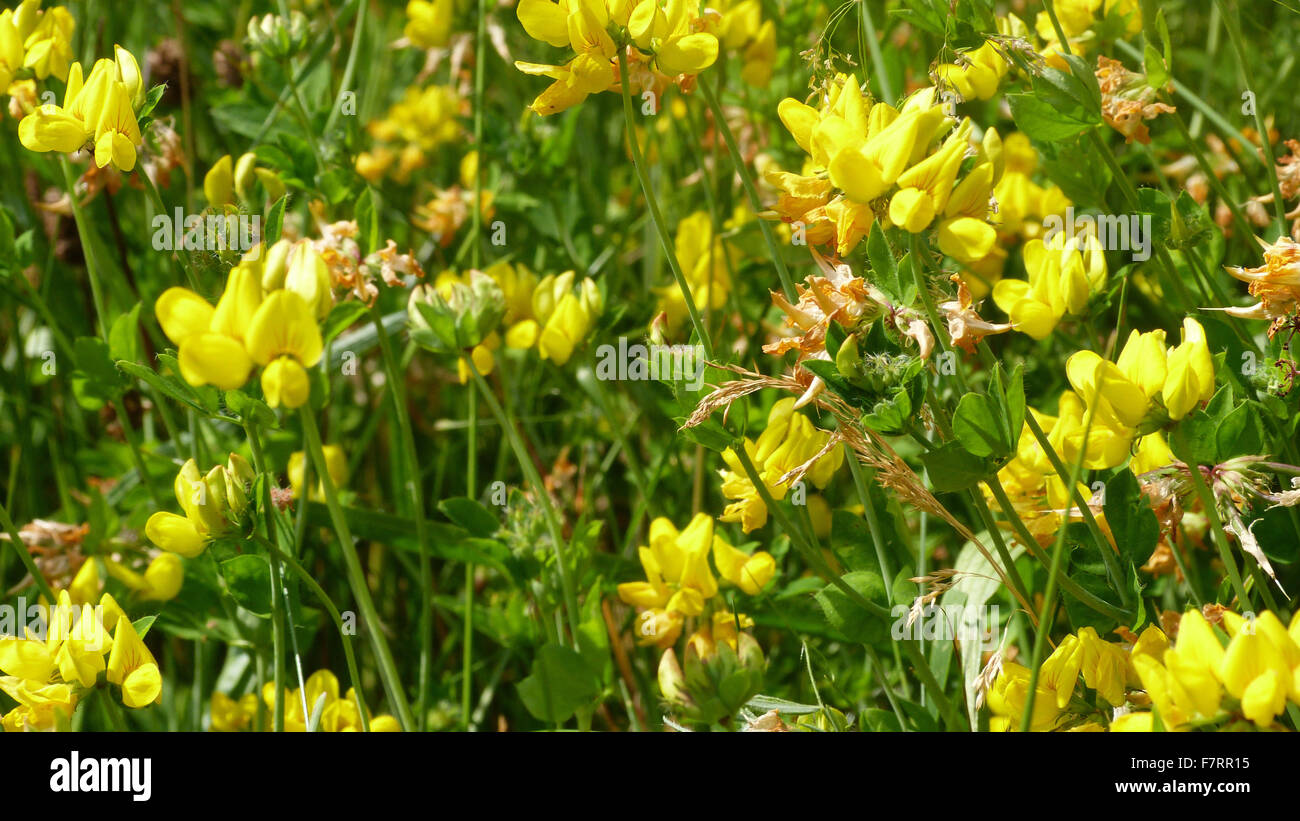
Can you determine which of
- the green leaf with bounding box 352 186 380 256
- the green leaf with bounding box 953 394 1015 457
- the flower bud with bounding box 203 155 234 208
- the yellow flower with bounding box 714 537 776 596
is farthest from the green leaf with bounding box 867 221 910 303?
the flower bud with bounding box 203 155 234 208

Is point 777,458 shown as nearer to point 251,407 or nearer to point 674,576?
point 674,576

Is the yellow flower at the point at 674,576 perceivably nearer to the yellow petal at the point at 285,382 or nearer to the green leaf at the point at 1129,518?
the green leaf at the point at 1129,518

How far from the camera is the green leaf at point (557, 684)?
4.44 feet

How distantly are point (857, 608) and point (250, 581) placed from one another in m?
0.69

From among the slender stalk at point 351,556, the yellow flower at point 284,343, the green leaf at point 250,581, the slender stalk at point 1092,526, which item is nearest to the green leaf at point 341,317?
the slender stalk at point 351,556

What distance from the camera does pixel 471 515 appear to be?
156 cm

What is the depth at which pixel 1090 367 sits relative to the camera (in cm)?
108

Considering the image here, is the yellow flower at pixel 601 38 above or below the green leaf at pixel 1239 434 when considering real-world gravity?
above

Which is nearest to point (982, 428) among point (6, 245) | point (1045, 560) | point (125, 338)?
point (1045, 560)

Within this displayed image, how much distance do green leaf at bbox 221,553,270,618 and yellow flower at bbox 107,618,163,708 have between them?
0.14m

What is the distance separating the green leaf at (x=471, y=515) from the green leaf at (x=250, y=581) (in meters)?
0.26

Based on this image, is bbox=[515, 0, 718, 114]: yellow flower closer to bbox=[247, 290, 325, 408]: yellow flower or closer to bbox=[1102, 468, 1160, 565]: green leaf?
bbox=[247, 290, 325, 408]: yellow flower

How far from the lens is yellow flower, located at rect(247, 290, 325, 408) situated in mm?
896

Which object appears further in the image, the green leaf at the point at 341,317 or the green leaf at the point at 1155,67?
the green leaf at the point at 1155,67
